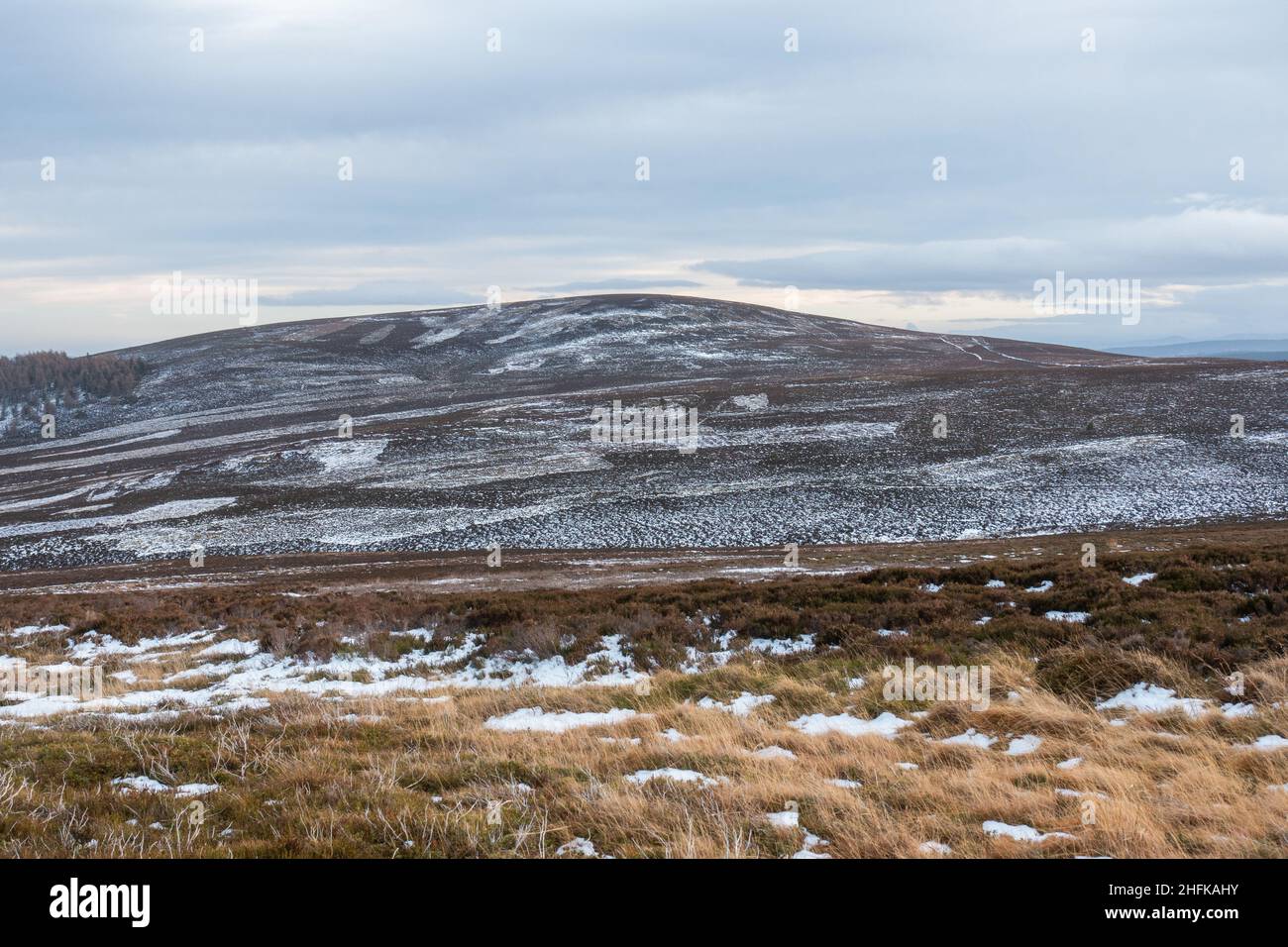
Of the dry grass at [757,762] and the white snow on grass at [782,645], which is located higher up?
the dry grass at [757,762]

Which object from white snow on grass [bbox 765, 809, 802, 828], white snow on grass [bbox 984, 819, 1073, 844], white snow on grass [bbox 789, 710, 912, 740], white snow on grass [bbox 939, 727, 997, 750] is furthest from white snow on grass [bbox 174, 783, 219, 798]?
white snow on grass [bbox 939, 727, 997, 750]

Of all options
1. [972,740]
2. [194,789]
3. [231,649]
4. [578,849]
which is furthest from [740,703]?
[231,649]

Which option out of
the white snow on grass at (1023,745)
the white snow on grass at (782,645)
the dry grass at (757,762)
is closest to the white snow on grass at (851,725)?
the dry grass at (757,762)

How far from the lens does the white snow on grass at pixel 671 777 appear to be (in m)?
6.15

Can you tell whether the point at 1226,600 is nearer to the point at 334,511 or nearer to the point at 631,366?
the point at 334,511

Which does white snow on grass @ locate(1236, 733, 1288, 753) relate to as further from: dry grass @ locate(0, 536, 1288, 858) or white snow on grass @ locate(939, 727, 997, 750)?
white snow on grass @ locate(939, 727, 997, 750)

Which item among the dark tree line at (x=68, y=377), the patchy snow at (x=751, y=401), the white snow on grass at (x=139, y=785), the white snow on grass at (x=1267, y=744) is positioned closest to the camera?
the white snow on grass at (x=139, y=785)

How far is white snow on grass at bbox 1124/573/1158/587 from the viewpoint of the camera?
581 inches

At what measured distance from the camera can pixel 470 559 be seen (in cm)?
3388

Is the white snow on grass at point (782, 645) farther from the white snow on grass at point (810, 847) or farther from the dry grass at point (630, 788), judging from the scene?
the white snow on grass at point (810, 847)

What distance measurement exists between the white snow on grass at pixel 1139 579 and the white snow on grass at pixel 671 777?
12.2m

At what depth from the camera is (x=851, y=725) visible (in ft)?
27.5

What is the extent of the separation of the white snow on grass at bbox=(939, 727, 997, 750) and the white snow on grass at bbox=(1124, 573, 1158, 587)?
9.07 m

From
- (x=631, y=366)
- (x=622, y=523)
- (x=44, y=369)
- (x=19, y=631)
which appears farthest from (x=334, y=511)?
(x=44, y=369)
